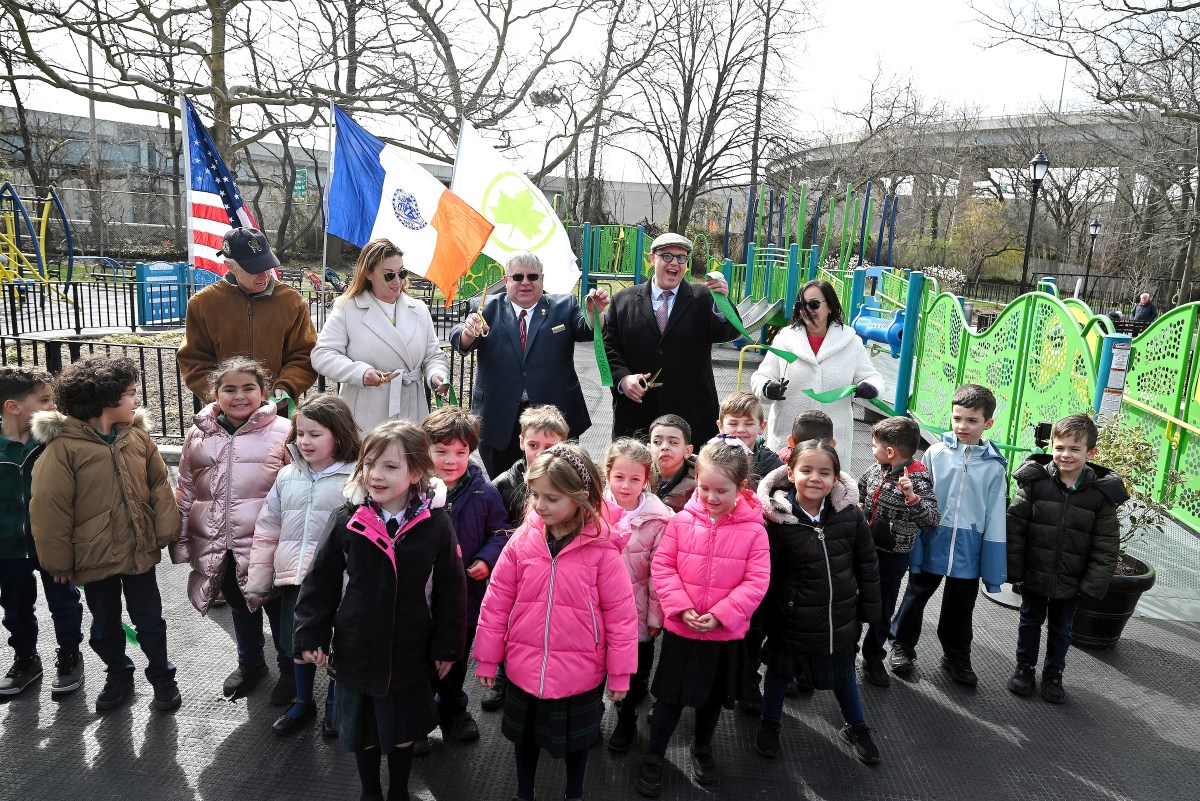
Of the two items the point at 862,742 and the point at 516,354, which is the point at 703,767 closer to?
the point at 862,742

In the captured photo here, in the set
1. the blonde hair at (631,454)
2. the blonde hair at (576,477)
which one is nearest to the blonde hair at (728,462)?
the blonde hair at (631,454)

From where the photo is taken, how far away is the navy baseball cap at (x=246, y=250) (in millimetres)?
3809

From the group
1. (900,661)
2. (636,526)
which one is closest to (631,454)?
(636,526)

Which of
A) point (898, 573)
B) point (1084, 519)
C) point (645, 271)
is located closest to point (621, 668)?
point (898, 573)

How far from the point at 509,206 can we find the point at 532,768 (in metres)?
4.69

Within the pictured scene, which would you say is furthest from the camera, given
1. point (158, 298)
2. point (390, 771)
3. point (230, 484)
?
point (158, 298)

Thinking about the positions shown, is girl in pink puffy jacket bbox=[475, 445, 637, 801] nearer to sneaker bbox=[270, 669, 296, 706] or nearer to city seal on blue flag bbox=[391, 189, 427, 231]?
sneaker bbox=[270, 669, 296, 706]

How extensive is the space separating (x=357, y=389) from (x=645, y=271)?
16486 mm

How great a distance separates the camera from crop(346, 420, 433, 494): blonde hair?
8.31 feet

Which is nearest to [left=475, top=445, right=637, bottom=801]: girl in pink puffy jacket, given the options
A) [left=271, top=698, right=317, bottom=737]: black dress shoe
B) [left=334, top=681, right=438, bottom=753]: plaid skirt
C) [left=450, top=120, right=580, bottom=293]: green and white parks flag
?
[left=334, top=681, right=438, bottom=753]: plaid skirt

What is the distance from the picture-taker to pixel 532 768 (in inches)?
106

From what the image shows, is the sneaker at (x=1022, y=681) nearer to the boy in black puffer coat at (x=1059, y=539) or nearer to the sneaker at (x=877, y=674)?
the boy in black puffer coat at (x=1059, y=539)

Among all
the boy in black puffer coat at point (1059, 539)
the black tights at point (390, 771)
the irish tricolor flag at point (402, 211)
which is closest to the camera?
the black tights at point (390, 771)

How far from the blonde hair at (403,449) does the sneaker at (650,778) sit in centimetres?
131
